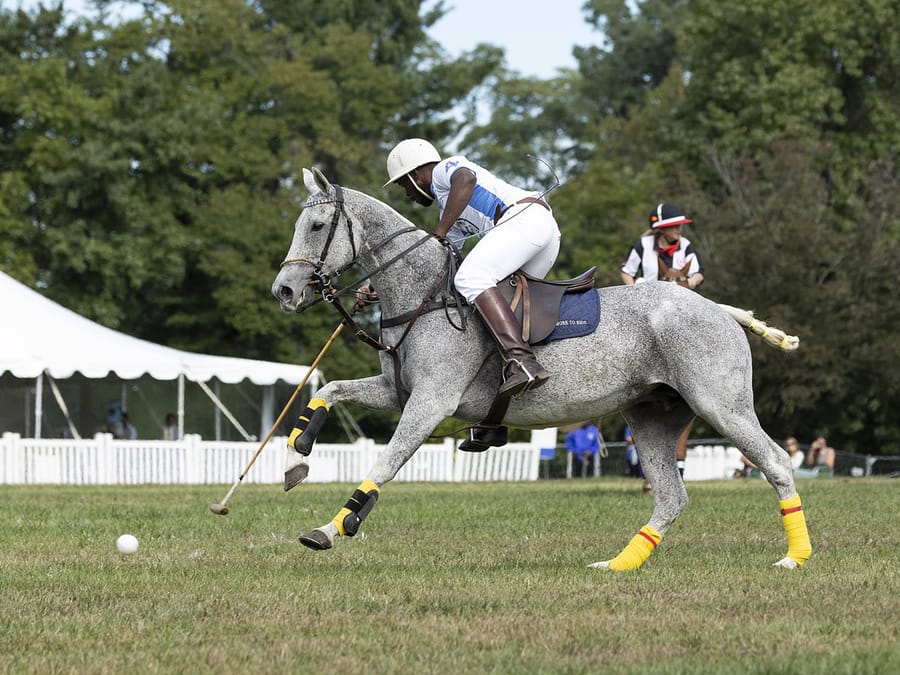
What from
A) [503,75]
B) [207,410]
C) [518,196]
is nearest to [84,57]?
[207,410]

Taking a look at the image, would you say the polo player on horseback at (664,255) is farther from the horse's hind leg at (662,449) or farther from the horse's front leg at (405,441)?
the horse's front leg at (405,441)

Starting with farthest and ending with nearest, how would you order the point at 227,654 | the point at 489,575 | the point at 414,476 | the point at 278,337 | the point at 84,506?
the point at 278,337 → the point at 414,476 → the point at 84,506 → the point at 489,575 → the point at 227,654

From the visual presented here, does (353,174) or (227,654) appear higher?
(353,174)

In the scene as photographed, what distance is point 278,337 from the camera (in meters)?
47.6

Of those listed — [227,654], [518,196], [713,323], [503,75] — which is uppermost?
[503,75]

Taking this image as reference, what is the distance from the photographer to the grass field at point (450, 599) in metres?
5.86

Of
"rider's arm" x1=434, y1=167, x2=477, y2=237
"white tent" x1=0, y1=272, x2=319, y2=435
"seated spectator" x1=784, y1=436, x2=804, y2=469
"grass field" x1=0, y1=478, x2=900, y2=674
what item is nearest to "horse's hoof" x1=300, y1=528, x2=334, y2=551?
"grass field" x1=0, y1=478, x2=900, y2=674

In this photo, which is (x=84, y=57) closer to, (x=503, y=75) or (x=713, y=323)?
(x=503, y=75)

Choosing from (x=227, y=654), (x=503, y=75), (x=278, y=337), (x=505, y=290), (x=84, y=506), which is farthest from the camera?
(x=503, y=75)

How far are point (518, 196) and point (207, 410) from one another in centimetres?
3140

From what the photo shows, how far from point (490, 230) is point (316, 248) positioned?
3.52ft

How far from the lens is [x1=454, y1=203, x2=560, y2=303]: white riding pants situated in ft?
29.3

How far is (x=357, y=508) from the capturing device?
28.0 feet

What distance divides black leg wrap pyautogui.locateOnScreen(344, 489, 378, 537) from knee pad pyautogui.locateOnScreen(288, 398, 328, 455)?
475 mm
